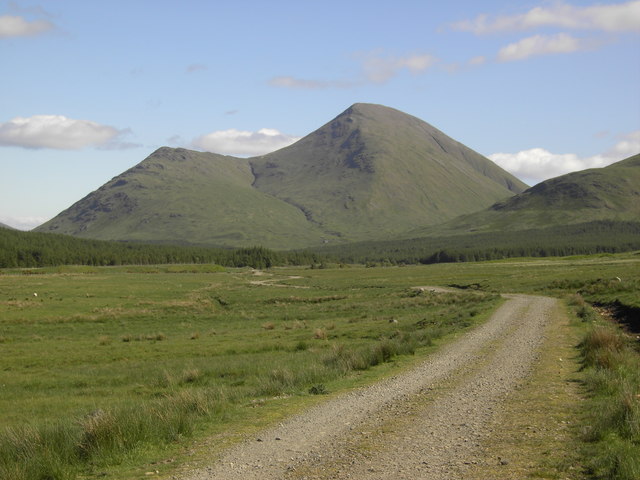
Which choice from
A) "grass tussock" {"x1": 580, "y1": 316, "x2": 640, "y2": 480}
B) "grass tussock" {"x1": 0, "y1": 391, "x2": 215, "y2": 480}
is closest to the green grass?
"grass tussock" {"x1": 0, "y1": 391, "x2": 215, "y2": 480}

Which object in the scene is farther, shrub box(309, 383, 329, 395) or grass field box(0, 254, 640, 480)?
shrub box(309, 383, 329, 395)

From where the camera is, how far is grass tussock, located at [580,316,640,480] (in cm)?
931

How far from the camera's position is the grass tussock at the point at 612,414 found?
30.6ft

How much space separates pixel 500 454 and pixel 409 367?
1047 cm

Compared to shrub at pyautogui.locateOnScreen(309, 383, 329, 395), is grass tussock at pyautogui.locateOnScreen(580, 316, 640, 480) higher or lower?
higher

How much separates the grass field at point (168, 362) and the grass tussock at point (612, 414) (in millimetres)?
7086

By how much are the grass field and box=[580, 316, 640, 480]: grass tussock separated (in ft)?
23.2

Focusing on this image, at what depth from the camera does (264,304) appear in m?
71.9

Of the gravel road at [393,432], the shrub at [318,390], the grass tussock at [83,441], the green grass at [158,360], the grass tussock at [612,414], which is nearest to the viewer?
the grass tussock at [612,414]

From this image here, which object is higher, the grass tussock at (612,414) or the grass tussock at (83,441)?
the grass tussock at (83,441)

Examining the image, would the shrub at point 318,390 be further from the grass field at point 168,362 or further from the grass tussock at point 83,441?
the grass tussock at point 83,441

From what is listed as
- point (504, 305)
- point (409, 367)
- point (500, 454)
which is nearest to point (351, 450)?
point (500, 454)

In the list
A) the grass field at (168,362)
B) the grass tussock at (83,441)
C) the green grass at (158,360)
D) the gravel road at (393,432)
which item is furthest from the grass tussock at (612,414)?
the grass tussock at (83,441)

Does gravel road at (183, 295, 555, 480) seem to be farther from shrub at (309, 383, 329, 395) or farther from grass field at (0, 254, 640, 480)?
grass field at (0, 254, 640, 480)
